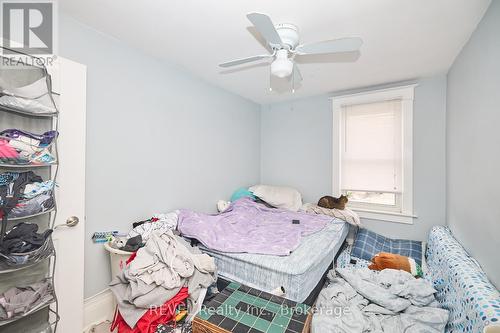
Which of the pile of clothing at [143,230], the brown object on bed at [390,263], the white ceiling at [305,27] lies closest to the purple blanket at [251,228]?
the pile of clothing at [143,230]

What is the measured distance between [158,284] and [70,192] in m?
0.92

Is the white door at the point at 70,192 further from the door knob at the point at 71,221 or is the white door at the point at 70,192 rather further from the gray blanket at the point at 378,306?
the gray blanket at the point at 378,306

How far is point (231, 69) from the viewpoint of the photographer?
261cm

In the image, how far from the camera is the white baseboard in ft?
5.93

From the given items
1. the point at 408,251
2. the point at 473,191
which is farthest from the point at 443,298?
the point at 408,251

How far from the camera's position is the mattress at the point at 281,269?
1.62m

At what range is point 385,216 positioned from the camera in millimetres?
3068

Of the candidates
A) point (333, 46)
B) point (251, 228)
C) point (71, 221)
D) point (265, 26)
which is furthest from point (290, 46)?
point (71, 221)

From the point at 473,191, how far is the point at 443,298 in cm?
89

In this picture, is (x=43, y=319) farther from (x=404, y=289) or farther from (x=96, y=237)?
(x=404, y=289)

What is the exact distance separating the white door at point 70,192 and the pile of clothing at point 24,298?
178mm

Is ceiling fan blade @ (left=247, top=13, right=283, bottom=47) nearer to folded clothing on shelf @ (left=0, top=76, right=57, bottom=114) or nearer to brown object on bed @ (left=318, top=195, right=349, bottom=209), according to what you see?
folded clothing on shelf @ (left=0, top=76, right=57, bottom=114)

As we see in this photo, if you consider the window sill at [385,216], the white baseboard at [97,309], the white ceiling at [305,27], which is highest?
the white ceiling at [305,27]

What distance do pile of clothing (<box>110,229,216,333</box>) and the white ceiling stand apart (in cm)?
174
